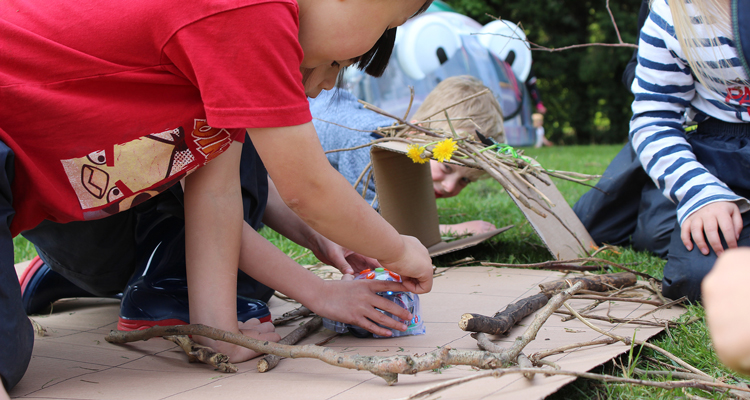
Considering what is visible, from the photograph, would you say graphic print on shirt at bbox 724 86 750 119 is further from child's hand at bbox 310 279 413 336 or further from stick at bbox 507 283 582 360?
child's hand at bbox 310 279 413 336

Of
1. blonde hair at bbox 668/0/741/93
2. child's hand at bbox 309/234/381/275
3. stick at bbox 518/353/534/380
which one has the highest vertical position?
blonde hair at bbox 668/0/741/93

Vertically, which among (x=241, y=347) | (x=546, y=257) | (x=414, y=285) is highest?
(x=414, y=285)

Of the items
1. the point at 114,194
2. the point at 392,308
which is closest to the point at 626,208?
the point at 392,308

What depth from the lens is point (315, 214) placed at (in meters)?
1.02

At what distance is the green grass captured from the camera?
1008 mm

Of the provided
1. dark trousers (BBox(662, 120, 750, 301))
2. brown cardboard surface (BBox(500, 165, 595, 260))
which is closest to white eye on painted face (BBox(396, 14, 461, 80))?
brown cardboard surface (BBox(500, 165, 595, 260))

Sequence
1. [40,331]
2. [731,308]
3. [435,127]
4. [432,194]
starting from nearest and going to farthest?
[731,308], [40,331], [432,194], [435,127]

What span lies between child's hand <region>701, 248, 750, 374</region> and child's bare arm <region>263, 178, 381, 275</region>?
1.07 meters

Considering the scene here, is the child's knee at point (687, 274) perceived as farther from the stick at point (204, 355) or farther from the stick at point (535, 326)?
the stick at point (204, 355)

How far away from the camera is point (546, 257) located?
86.4 inches

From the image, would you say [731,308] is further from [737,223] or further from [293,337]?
[737,223]

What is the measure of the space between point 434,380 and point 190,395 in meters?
0.42

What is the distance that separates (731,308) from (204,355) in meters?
0.93

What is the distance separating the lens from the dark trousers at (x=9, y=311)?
0.95 meters
